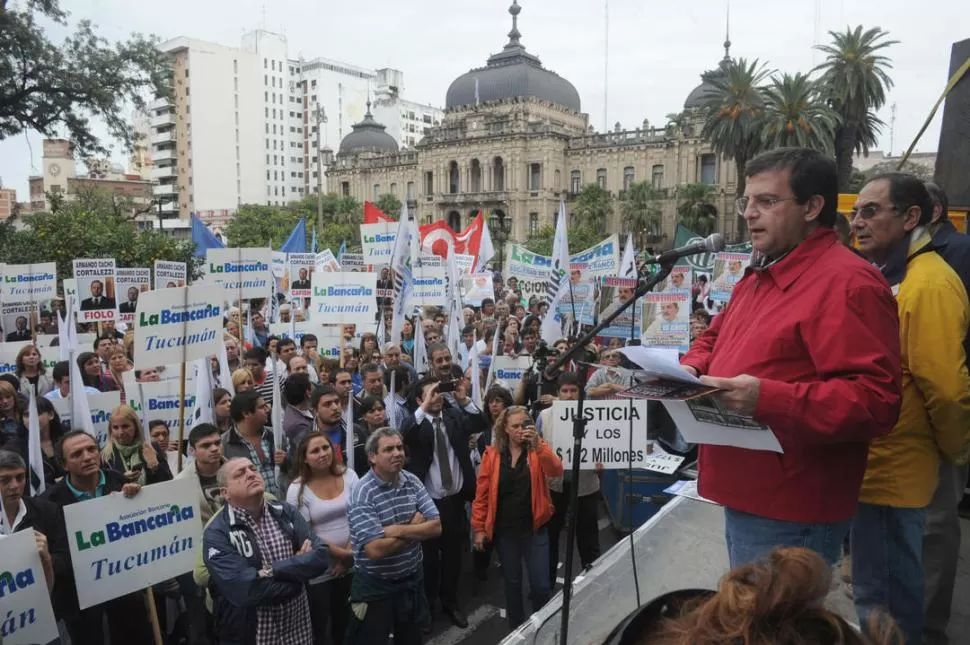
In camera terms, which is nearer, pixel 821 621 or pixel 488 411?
pixel 821 621

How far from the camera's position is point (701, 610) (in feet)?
3.85

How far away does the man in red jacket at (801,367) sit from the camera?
1.90 m

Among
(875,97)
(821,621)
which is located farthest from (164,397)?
(875,97)

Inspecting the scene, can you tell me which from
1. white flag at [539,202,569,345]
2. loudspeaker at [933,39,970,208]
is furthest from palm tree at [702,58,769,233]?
loudspeaker at [933,39,970,208]

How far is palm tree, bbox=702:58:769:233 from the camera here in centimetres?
3381

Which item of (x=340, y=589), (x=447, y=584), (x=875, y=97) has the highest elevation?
(x=875, y=97)

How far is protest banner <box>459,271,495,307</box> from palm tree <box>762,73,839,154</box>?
21.3 metres

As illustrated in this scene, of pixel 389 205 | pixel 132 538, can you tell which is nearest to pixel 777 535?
pixel 132 538

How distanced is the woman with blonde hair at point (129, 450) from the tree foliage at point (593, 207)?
5386 cm

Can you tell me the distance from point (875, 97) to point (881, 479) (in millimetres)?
34013

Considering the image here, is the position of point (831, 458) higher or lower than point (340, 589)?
higher

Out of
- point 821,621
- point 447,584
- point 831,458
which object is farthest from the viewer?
point 447,584

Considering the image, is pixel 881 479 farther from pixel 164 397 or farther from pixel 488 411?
pixel 164 397

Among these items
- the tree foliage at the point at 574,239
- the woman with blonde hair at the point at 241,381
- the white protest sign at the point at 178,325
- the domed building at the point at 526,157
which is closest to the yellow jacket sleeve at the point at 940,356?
the white protest sign at the point at 178,325
